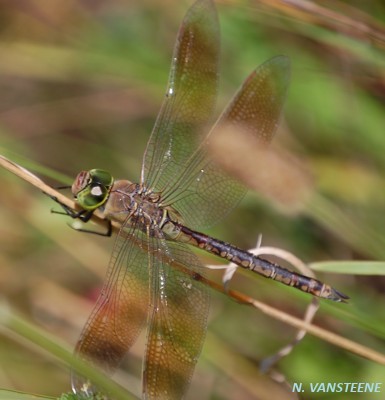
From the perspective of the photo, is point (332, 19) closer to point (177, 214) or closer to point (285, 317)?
point (177, 214)

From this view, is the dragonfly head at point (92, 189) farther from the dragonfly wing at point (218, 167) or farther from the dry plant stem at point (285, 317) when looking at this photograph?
the dragonfly wing at point (218, 167)

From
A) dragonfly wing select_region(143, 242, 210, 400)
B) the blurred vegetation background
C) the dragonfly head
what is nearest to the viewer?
dragonfly wing select_region(143, 242, 210, 400)

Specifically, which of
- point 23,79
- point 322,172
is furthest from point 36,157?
point 322,172

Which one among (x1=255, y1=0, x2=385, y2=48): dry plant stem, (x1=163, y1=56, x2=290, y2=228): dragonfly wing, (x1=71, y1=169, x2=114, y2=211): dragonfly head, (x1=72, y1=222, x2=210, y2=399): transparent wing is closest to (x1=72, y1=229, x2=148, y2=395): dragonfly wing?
(x1=72, y1=222, x2=210, y2=399): transparent wing

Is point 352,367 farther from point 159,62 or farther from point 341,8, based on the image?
point 159,62

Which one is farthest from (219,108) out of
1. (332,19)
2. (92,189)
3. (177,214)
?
(92,189)

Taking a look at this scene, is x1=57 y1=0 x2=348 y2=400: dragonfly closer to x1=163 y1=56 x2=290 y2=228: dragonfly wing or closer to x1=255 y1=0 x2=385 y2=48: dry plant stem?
x1=163 y1=56 x2=290 y2=228: dragonfly wing

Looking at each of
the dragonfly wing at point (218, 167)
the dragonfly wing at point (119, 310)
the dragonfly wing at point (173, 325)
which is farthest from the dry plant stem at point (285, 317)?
the dragonfly wing at point (218, 167)
